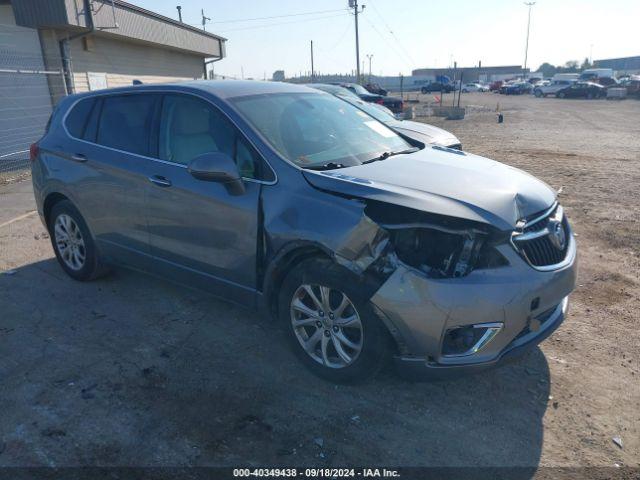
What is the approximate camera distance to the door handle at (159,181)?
12.7 ft

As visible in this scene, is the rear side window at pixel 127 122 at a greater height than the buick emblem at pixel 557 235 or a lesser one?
greater

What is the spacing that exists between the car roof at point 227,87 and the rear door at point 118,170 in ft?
0.29

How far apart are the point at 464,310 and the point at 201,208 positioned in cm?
201

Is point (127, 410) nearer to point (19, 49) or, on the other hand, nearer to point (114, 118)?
point (114, 118)

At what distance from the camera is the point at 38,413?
10.2 ft

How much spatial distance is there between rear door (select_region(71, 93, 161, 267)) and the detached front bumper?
2.35 metres

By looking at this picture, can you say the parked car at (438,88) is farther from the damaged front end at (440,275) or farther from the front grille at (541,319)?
the damaged front end at (440,275)

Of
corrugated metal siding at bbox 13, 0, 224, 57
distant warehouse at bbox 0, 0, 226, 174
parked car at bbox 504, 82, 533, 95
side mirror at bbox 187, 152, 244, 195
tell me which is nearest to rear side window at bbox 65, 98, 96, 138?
side mirror at bbox 187, 152, 244, 195

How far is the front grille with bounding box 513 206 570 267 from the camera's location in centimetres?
298

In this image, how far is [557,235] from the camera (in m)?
3.28

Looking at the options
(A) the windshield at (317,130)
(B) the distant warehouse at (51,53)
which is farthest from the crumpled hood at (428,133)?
(B) the distant warehouse at (51,53)

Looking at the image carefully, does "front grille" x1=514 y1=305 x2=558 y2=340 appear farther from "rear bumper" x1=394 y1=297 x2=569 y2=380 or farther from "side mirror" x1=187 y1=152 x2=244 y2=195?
"side mirror" x1=187 y1=152 x2=244 y2=195

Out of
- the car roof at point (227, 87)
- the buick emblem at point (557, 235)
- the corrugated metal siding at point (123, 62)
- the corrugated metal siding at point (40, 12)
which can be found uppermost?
the corrugated metal siding at point (40, 12)

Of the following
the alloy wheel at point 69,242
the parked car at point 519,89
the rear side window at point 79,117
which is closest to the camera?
the rear side window at point 79,117
